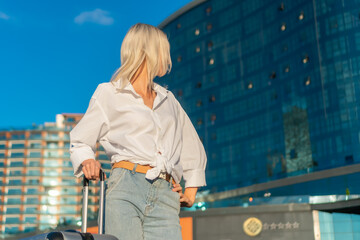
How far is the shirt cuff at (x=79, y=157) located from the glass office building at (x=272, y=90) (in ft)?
184

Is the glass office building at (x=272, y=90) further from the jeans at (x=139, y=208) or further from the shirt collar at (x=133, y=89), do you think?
the jeans at (x=139, y=208)

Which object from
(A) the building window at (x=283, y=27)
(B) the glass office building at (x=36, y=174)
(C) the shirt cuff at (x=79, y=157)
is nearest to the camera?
(C) the shirt cuff at (x=79, y=157)

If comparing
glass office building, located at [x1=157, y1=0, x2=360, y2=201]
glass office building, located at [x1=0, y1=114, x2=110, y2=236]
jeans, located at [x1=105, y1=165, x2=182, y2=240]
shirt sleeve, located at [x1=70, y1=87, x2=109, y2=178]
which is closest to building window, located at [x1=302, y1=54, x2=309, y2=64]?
glass office building, located at [x1=157, y1=0, x2=360, y2=201]

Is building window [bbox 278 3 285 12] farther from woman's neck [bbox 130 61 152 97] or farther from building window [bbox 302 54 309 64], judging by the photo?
woman's neck [bbox 130 61 152 97]

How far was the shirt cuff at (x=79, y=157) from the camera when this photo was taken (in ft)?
9.09

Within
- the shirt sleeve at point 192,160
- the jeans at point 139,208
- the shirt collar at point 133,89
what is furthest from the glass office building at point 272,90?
the jeans at point 139,208

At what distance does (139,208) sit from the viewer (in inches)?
107

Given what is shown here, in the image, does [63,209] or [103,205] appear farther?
[63,209]

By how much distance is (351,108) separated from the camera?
63781 mm

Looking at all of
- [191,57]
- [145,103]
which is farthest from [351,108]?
[145,103]

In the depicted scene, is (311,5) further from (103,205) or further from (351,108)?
(103,205)

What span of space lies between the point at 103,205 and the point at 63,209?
156 m

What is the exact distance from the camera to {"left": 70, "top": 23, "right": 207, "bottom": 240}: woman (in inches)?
107

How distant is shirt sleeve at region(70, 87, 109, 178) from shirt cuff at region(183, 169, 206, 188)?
52 cm
